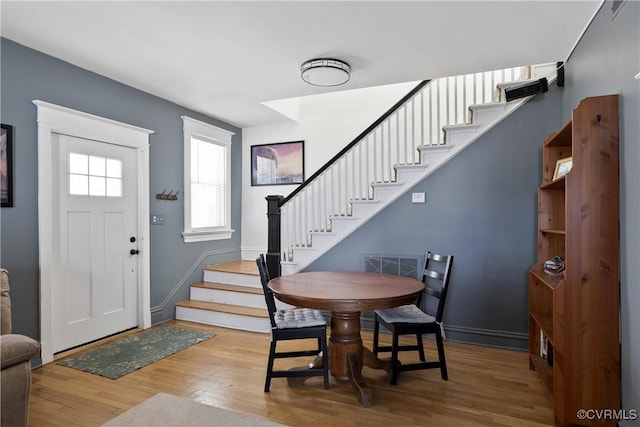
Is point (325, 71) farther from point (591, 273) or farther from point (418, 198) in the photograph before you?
point (591, 273)

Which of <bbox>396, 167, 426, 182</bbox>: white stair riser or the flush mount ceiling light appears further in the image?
<bbox>396, 167, 426, 182</bbox>: white stair riser

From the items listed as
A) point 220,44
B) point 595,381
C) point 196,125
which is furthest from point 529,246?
point 196,125

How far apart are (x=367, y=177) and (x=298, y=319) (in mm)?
1874

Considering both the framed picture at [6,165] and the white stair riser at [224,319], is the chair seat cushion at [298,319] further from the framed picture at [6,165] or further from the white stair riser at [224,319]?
the framed picture at [6,165]

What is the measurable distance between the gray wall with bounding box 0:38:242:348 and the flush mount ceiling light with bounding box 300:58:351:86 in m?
1.96

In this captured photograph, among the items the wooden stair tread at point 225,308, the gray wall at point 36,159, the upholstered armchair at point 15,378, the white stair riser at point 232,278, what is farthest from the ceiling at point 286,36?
the wooden stair tread at point 225,308

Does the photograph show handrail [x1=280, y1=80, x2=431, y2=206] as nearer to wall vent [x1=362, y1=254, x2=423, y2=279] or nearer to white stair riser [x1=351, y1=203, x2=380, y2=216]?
white stair riser [x1=351, y1=203, x2=380, y2=216]

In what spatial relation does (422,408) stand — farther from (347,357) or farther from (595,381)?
(595,381)

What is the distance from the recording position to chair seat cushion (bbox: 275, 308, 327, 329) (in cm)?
247

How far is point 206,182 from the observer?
4922 millimetres

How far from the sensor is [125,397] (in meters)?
2.40

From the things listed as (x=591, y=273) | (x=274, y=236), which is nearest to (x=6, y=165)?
(x=274, y=236)

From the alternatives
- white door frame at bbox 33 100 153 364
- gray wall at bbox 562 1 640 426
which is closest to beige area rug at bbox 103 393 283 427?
white door frame at bbox 33 100 153 364

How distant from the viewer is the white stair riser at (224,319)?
3764 millimetres
